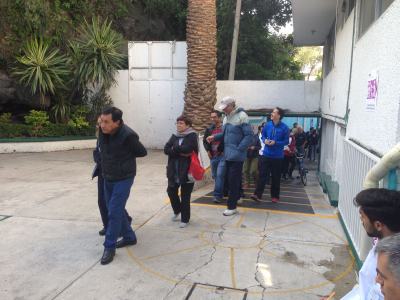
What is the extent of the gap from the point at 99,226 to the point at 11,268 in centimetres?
149

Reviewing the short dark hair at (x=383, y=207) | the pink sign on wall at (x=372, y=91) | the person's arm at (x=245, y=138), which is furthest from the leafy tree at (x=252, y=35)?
the short dark hair at (x=383, y=207)

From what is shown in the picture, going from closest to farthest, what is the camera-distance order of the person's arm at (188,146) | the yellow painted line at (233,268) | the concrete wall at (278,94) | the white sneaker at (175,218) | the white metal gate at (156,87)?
1. the yellow painted line at (233,268)
2. the person's arm at (188,146)
3. the white sneaker at (175,218)
4. the concrete wall at (278,94)
5. the white metal gate at (156,87)

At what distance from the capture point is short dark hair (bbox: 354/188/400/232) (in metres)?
2.14

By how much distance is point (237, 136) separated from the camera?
5863 mm

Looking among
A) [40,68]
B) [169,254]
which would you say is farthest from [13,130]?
[169,254]

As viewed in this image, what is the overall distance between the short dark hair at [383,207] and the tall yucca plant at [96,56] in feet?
41.2

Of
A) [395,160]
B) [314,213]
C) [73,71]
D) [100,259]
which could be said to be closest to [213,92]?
[73,71]

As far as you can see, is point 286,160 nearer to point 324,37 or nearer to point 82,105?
point 324,37

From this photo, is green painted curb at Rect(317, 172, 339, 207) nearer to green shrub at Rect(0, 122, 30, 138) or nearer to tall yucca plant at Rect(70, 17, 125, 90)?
tall yucca plant at Rect(70, 17, 125, 90)

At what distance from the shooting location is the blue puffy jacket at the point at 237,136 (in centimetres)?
576

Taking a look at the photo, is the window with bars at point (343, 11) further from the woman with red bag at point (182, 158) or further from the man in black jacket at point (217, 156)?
the woman with red bag at point (182, 158)

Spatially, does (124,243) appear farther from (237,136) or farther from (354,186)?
(354,186)

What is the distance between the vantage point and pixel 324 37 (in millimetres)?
12938

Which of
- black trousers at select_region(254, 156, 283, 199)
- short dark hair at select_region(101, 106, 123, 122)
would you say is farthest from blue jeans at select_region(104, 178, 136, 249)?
black trousers at select_region(254, 156, 283, 199)
